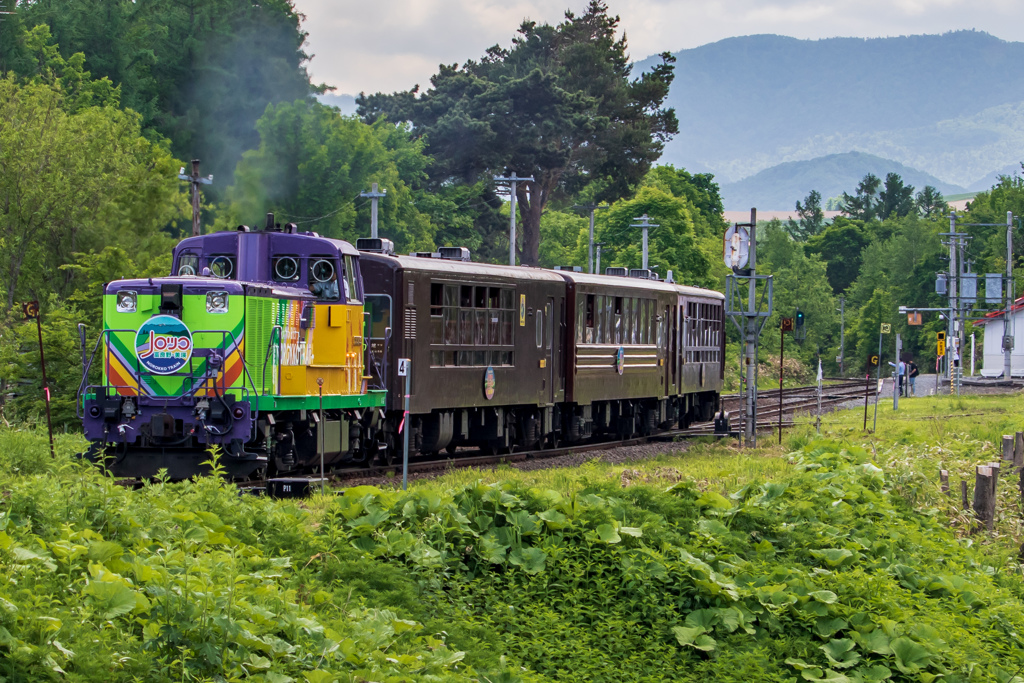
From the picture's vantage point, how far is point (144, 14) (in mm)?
62938

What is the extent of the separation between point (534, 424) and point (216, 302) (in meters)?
9.40

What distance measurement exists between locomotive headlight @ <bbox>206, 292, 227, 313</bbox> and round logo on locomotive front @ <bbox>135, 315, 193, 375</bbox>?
1.43 feet

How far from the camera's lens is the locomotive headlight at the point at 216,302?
15055mm

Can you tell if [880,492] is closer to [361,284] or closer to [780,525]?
[780,525]

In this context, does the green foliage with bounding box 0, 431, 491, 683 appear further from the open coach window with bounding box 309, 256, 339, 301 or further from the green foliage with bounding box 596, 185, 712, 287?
the green foliage with bounding box 596, 185, 712, 287

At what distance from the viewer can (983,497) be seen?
14672mm

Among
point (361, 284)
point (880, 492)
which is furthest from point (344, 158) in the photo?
point (880, 492)

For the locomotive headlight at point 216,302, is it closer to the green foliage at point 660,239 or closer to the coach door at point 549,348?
the coach door at point 549,348

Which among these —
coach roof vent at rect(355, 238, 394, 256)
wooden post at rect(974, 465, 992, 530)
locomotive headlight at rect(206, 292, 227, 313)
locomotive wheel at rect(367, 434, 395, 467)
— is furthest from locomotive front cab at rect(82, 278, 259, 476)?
wooden post at rect(974, 465, 992, 530)

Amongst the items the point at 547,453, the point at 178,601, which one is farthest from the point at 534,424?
the point at 178,601

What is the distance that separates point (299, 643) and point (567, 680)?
7.40 ft

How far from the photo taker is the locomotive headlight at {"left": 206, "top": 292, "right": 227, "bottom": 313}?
593 inches

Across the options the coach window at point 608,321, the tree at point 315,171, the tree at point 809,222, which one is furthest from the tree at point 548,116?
the tree at point 809,222

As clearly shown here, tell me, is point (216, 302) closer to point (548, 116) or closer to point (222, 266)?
point (222, 266)
